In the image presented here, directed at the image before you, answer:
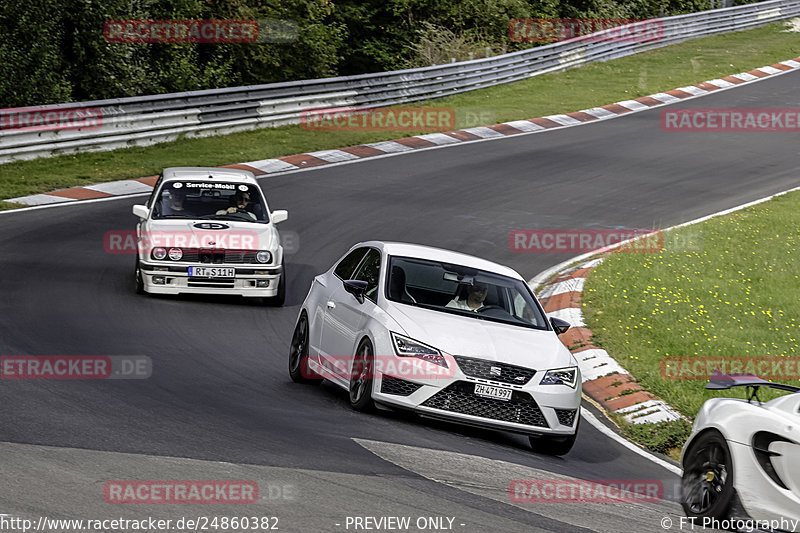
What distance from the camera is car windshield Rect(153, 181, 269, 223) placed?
50.9ft

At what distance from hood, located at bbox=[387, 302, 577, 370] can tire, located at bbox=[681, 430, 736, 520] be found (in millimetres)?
2143

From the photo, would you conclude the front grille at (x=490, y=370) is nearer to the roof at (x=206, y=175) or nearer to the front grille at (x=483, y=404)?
the front grille at (x=483, y=404)

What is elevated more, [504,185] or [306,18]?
[306,18]

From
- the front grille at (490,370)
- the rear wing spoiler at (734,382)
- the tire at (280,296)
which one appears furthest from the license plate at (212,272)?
the rear wing spoiler at (734,382)

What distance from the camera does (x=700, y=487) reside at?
301 inches

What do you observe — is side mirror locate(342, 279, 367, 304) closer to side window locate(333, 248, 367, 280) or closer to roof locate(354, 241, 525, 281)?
roof locate(354, 241, 525, 281)

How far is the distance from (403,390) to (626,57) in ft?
106

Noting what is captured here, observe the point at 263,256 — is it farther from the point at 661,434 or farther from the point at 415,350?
the point at 661,434

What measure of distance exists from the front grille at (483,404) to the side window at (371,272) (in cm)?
138

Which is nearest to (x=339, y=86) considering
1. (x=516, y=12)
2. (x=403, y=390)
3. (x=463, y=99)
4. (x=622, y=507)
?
(x=463, y=99)

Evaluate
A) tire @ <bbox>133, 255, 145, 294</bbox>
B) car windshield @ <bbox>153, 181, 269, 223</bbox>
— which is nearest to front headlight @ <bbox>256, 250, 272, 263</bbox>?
car windshield @ <bbox>153, 181, 269, 223</bbox>

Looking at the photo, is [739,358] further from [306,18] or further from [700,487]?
[306,18]

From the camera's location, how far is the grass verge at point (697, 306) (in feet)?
41.1

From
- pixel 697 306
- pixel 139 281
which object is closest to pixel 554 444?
pixel 697 306
